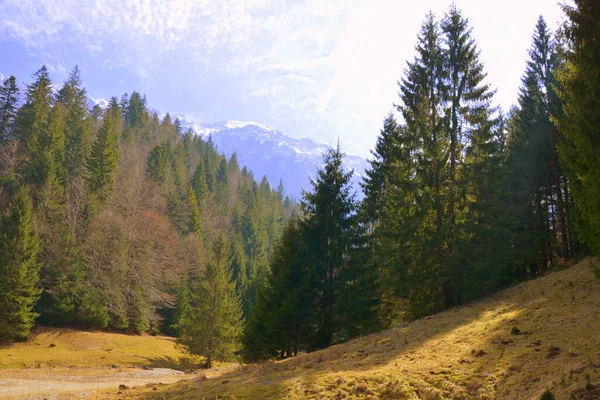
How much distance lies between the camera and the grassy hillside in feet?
23.9

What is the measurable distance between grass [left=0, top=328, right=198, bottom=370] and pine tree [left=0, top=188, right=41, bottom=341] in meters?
1.71

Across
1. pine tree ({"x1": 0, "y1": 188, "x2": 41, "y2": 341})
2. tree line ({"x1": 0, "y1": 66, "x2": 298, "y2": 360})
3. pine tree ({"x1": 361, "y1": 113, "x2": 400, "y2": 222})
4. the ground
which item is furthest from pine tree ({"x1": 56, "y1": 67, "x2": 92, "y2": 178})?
the ground

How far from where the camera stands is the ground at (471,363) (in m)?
7.31

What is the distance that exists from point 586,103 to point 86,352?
125 feet

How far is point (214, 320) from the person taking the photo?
31906 millimetres

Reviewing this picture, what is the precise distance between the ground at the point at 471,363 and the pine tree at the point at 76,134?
48.8 m

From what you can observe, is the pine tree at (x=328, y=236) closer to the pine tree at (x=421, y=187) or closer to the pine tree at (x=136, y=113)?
the pine tree at (x=421, y=187)

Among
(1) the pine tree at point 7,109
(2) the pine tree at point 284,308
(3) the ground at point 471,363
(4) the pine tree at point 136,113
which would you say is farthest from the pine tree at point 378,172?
(4) the pine tree at point 136,113

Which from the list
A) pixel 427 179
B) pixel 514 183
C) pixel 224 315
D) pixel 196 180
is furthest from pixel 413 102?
pixel 196 180

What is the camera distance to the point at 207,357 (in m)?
31.8

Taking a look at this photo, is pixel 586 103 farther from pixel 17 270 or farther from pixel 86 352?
pixel 17 270

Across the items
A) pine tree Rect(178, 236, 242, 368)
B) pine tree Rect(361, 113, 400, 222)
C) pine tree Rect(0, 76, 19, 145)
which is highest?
pine tree Rect(0, 76, 19, 145)

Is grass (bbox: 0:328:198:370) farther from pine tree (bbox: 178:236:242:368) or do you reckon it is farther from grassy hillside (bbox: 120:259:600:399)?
grassy hillside (bbox: 120:259:600:399)

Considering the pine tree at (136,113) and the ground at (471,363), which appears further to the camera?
the pine tree at (136,113)
